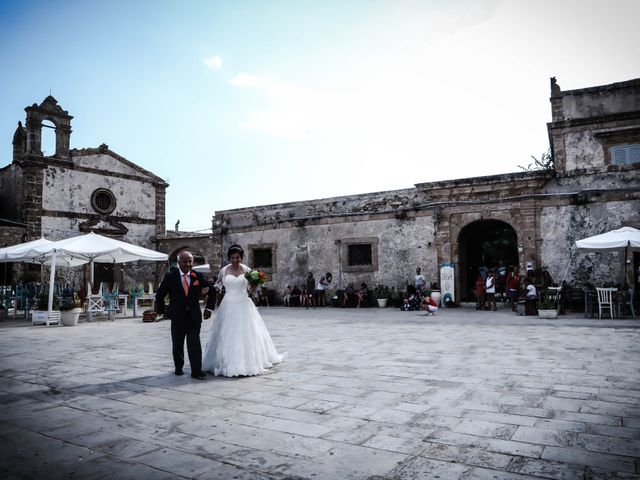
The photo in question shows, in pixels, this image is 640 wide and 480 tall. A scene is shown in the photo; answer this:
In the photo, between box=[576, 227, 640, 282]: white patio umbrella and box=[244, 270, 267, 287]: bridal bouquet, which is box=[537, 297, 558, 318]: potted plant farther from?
box=[244, 270, 267, 287]: bridal bouquet

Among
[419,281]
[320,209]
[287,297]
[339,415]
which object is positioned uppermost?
[320,209]

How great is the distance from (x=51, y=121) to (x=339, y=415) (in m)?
25.0

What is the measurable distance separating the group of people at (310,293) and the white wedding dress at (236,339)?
12.0 m

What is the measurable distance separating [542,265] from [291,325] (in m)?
8.84

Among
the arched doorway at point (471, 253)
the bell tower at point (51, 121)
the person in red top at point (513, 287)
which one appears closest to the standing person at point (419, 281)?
the arched doorway at point (471, 253)

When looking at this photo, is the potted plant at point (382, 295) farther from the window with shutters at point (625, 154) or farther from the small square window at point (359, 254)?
the window with shutters at point (625, 154)

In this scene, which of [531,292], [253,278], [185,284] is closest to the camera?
[185,284]

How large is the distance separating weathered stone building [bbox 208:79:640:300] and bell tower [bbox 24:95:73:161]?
11848 mm

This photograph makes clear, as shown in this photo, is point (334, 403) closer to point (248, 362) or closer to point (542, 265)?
point (248, 362)

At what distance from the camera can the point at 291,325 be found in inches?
429

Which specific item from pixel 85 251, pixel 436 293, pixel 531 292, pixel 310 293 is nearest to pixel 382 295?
pixel 436 293

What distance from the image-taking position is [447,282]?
51.5 feet

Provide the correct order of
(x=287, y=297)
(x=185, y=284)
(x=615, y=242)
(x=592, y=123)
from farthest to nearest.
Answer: (x=287, y=297), (x=592, y=123), (x=615, y=242), (x=185, y=284)

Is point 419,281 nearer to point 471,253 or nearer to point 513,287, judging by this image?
point 513,287
